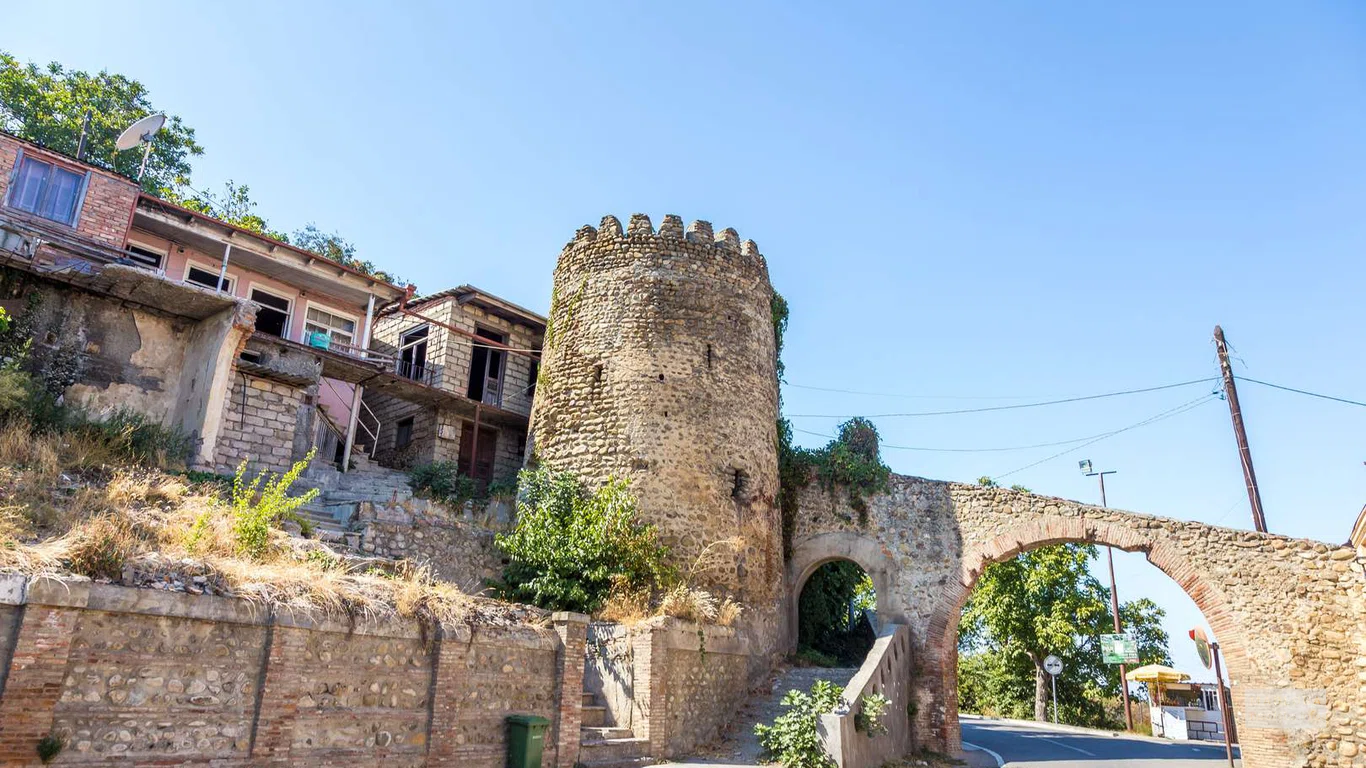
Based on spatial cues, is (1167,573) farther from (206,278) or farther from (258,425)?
(206,278)

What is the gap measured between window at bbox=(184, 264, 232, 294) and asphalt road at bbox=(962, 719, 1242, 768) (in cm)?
1787

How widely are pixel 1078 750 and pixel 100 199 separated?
21561 mm

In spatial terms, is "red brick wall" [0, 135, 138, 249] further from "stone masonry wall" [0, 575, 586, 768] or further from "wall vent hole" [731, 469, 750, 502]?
"wall vent hole" [731, 469, 750, 502]

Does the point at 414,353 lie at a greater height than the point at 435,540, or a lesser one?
greater

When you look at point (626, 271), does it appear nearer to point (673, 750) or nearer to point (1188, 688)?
point (673, 750)

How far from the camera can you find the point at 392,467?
21.8 meters

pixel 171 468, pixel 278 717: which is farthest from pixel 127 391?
pixel 278 717

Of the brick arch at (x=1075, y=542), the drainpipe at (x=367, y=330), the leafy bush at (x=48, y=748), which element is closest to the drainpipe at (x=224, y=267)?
the drainpipe at (x=367, y=330)

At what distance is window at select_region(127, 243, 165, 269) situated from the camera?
684 inches

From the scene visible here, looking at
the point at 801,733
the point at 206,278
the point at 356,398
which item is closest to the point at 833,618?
the point at 801,733

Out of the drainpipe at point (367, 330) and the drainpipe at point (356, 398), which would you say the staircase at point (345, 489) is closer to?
the drainpipe at point (356, 398)

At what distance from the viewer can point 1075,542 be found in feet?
51.7

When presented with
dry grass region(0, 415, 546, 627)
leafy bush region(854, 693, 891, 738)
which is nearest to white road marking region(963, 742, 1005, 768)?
leafy bush region(854, 693, 891, 738)

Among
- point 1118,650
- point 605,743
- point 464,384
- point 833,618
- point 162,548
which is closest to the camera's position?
point 162,548
